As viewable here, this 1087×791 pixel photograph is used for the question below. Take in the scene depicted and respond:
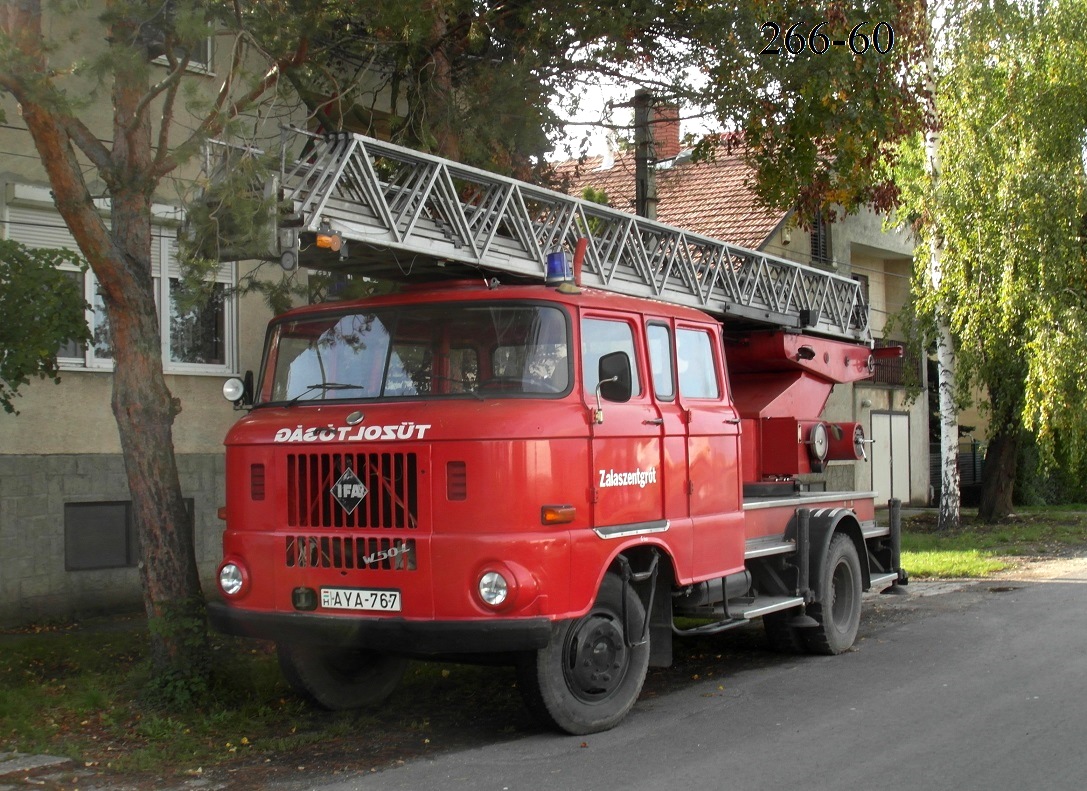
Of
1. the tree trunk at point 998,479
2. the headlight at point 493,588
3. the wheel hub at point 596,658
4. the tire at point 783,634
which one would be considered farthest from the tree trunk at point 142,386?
the tree trunk at point 998,479

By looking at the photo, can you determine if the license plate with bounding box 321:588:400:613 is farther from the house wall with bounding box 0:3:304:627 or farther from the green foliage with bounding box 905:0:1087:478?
the green foliage with bounding box 905:0:1087:478

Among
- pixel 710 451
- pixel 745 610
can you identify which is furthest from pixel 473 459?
pixel 745 610

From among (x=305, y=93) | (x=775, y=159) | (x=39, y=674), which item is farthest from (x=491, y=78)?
(x=39, y=674)

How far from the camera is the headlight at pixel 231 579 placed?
7.45 meters

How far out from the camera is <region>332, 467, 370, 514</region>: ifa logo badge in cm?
709

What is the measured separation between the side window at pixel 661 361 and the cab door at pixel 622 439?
137mm

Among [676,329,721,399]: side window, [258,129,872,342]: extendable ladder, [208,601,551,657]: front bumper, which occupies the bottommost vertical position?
[208,601,551,657]: front bumper

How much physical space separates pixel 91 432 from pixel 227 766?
6351 millimetres

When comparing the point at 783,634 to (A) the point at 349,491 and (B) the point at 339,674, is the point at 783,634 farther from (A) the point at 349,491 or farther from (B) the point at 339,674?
(A) the point at 349,491

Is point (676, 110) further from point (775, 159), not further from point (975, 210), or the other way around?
point (975, 210)

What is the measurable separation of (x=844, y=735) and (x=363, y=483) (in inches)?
124

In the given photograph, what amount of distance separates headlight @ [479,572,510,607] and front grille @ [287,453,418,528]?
51 cm

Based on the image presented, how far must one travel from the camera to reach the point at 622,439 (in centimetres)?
760

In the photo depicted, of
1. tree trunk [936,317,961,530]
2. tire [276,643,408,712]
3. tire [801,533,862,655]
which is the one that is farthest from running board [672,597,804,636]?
tree trunk [936,317,961,530]
